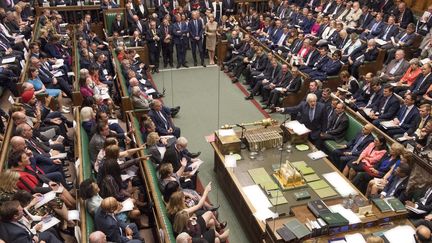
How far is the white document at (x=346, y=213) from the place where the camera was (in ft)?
13.2

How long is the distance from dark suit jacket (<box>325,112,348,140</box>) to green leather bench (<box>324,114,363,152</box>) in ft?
0.20

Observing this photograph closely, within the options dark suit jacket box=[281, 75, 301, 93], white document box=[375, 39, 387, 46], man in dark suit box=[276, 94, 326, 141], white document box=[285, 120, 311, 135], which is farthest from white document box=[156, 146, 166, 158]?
white document box=[375, 39, 387, 46]

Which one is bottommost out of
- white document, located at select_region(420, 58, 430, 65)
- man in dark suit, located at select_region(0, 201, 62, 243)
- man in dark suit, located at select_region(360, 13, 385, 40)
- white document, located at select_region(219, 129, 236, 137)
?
white document, located at select_region(219, 129, 236, 137)

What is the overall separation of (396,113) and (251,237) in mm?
3294

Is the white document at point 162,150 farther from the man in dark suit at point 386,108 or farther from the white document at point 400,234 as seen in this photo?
the man in dark suit at point 386,108

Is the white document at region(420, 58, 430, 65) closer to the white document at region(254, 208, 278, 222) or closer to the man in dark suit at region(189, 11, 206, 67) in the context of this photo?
the white document at region(254, 208, 278, 222)

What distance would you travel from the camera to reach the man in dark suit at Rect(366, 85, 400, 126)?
621 cm

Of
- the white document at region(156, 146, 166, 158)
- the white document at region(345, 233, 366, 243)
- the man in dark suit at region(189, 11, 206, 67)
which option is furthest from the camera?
the man in dark suit at region(189, 11, 206, 67)

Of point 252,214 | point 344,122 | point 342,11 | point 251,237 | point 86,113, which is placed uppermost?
point 342,11

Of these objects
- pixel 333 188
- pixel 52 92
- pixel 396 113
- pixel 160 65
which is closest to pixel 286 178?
pixel 333 188

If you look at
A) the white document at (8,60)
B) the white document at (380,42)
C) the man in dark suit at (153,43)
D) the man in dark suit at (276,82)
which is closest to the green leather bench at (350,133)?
the man in dark suit at (276,82)

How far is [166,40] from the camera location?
32.9 feet

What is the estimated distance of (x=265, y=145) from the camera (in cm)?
549

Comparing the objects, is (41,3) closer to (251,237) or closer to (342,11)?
(342,11)
